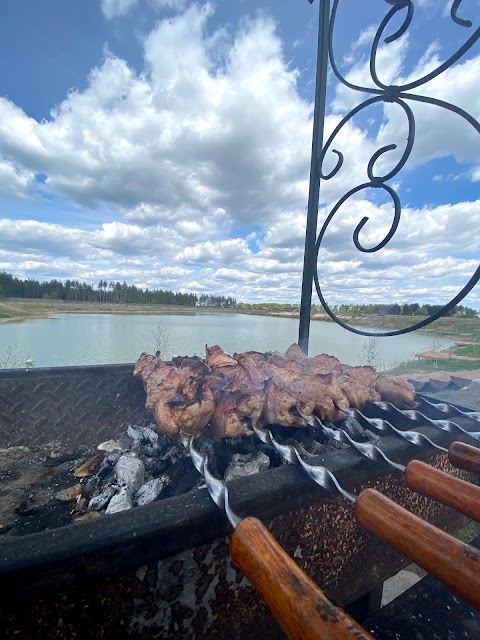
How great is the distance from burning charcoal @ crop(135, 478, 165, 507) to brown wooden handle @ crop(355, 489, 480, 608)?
3.12 feet

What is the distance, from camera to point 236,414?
1.53m

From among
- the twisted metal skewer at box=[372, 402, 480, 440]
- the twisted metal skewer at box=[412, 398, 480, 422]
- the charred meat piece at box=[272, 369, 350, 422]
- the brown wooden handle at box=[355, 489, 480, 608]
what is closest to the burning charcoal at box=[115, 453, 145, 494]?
the charred meat piece at box=[272, 369, 350, 422]

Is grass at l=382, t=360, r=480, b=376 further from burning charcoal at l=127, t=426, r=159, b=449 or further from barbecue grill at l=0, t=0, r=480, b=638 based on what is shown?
burning charcoal at l=127, t=426, r=159, b=449

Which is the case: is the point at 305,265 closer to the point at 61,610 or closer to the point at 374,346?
the point at 61,610

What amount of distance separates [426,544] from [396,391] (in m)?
1.28

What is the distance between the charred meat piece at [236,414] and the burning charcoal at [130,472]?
1.33 feet

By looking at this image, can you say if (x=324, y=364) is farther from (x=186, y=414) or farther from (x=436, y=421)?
(x=186, y=414)

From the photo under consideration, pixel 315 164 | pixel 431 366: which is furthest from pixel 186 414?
pixel 431 366

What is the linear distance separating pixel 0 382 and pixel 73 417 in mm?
477

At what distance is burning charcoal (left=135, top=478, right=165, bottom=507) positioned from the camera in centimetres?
143

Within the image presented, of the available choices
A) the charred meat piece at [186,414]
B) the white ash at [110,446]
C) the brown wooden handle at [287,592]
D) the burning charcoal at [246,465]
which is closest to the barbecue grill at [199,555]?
the brown wooden handle at [287,592]

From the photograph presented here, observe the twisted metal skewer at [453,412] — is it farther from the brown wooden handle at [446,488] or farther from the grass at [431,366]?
the grass at [431,366]

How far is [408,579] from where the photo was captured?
228 cm

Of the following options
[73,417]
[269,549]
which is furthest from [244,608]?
[73,417]
